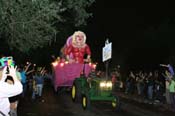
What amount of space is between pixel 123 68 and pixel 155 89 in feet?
53.8

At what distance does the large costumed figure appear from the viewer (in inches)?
903

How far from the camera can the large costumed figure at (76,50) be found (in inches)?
903

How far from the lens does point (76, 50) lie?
909 inches

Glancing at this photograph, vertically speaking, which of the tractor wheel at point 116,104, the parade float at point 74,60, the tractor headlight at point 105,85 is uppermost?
the parade float at point 74,60

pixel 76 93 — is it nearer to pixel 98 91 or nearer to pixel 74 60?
pixel 98 91

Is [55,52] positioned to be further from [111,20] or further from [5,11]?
[5,11]

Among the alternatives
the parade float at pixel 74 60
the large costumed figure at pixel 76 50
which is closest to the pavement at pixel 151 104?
the parade float at pixel 74 60

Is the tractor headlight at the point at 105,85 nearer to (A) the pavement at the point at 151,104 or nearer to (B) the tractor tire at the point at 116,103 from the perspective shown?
(B) the tractor tire at the point at 116,103

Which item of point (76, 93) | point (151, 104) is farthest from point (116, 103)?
point (151, 104)

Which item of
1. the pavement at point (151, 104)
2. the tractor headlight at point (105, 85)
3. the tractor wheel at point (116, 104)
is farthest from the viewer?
the pavement at point (151, 104)

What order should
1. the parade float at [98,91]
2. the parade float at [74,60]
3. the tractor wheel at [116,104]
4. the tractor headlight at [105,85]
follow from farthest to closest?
1. the parade float at [74,60]
2. the tractor headlight at [105,85]
3. the tractor wheel at [116,104]
4. the parade float at [98,91]

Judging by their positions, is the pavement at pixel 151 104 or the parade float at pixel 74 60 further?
the parade float at pixel 74 60

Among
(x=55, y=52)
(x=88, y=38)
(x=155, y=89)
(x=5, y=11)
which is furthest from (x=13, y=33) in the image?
(x=55, y=52)

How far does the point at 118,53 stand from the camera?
41.6 metres
